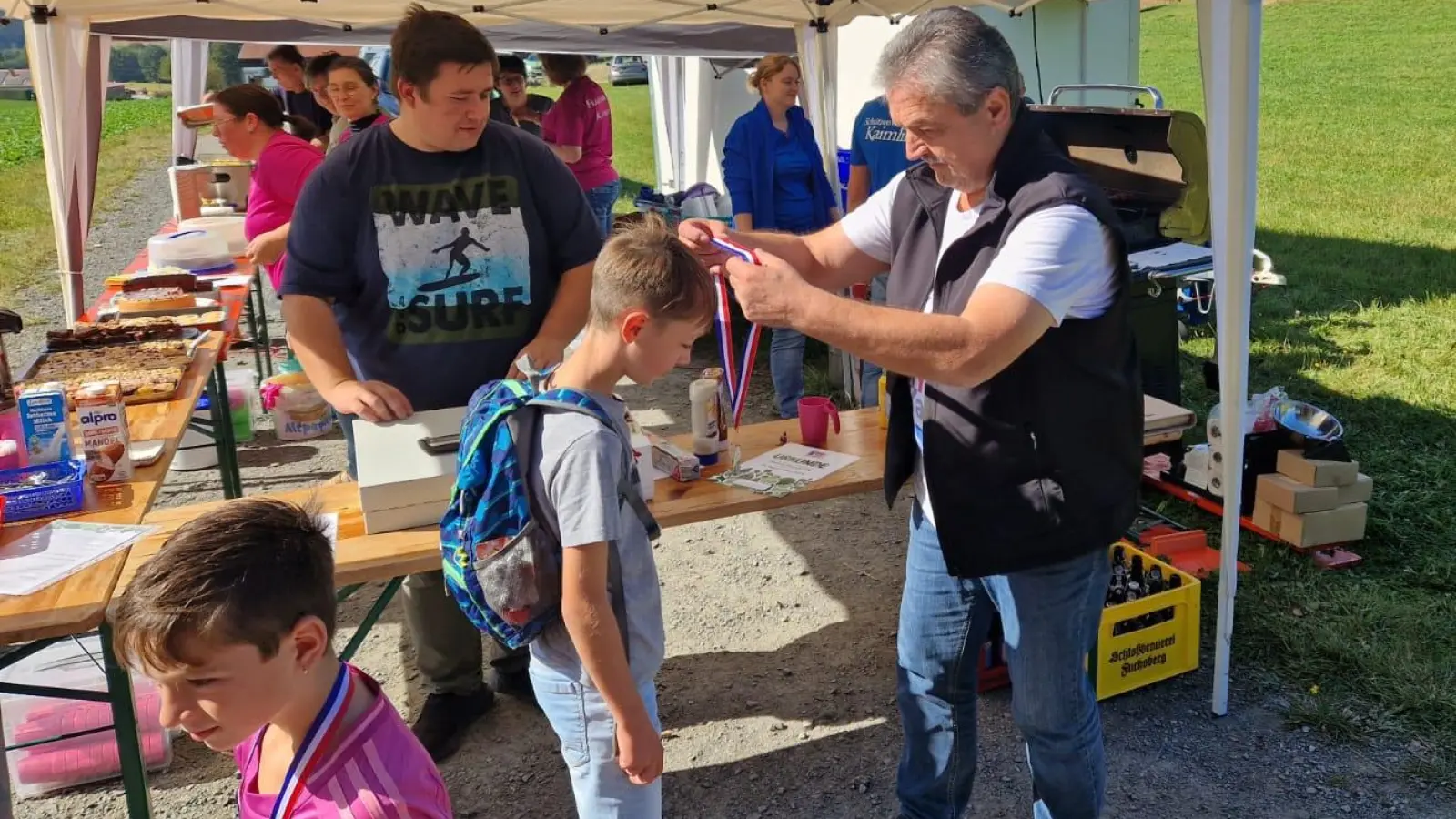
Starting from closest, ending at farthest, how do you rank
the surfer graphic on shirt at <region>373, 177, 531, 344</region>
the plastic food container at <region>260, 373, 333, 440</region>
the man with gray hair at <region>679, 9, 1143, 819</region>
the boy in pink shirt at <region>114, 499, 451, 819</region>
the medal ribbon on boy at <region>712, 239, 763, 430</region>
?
the boy in pink shirt at <region>114, 499, 451, 819</region>
the man with gray hair at <region>679, 9, 1143, 819</region>
the medal ribbon on boy at <region>712, 239, 763, 430</region>
the surfer graphic on shirt at <region>373, 177, 531, 344</region>
the plastic food container at <region>260, 373, 333, 440</region>

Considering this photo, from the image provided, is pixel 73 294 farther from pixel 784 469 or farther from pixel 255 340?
pixel 784 469

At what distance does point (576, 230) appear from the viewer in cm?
282

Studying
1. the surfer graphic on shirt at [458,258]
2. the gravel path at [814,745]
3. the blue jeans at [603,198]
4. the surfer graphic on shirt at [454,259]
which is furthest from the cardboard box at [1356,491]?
the blue jeans at [603,198]

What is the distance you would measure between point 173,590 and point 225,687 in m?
0.13

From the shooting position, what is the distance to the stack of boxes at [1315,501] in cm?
412

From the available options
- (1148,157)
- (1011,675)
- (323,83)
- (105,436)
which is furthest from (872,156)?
(1011,675)

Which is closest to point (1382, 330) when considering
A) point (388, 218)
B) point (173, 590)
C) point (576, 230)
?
point (576, 230)

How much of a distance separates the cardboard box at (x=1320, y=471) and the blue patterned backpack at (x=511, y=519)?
3.23 metres

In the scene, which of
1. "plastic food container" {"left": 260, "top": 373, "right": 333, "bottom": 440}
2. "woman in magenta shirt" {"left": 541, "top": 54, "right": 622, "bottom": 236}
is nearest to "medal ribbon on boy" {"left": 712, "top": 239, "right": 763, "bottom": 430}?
"plastic food container" {"left": 260, "top": 373, "right": 333, "bottom": 440}

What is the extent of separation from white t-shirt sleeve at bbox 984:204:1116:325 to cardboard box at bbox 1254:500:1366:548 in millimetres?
2788

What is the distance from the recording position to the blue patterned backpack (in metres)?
1.74

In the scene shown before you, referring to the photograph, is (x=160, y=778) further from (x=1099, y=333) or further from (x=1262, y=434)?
(x=1262, y=434)

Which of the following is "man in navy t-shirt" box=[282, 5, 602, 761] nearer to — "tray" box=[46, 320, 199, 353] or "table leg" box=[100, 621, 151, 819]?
"table leg" box=[100, 621, 151, 819]

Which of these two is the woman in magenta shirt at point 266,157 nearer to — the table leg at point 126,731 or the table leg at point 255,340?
the table leg at point 255,340
